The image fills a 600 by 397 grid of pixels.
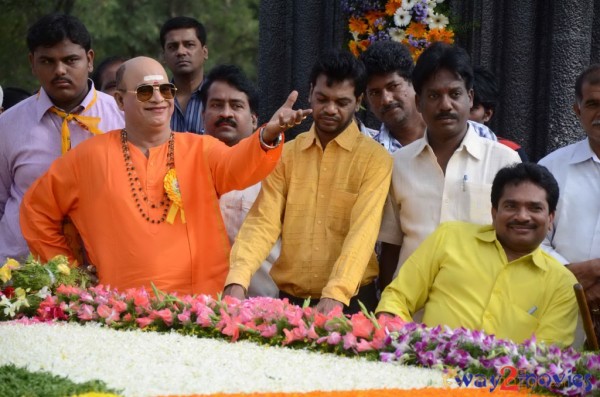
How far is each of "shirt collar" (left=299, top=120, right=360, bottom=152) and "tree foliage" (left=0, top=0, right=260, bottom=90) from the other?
11779 mm

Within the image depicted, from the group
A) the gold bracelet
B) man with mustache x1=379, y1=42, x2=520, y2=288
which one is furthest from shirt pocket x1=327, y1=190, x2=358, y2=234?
the gold bracelet

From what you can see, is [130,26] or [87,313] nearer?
[87,313]

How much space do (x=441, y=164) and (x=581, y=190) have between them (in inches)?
26.4

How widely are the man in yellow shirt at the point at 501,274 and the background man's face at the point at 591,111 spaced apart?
1.81 feet

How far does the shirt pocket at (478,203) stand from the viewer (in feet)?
16.1

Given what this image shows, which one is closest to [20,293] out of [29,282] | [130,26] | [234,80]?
[29,282]

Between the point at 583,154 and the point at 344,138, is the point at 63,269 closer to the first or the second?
the point at 344,138

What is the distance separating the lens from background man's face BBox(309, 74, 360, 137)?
5.07 meters

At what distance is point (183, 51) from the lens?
6992mm

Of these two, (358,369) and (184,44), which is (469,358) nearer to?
(358,369)

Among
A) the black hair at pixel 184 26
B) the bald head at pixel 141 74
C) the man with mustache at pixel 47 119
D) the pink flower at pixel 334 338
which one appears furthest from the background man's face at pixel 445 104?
the black hair at pixel 184 26

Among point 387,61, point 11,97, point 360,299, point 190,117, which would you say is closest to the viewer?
point 360,299

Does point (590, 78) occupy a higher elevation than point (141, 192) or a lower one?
higher

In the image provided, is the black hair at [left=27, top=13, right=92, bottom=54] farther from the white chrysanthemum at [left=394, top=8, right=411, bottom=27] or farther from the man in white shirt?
the man in white shirt
